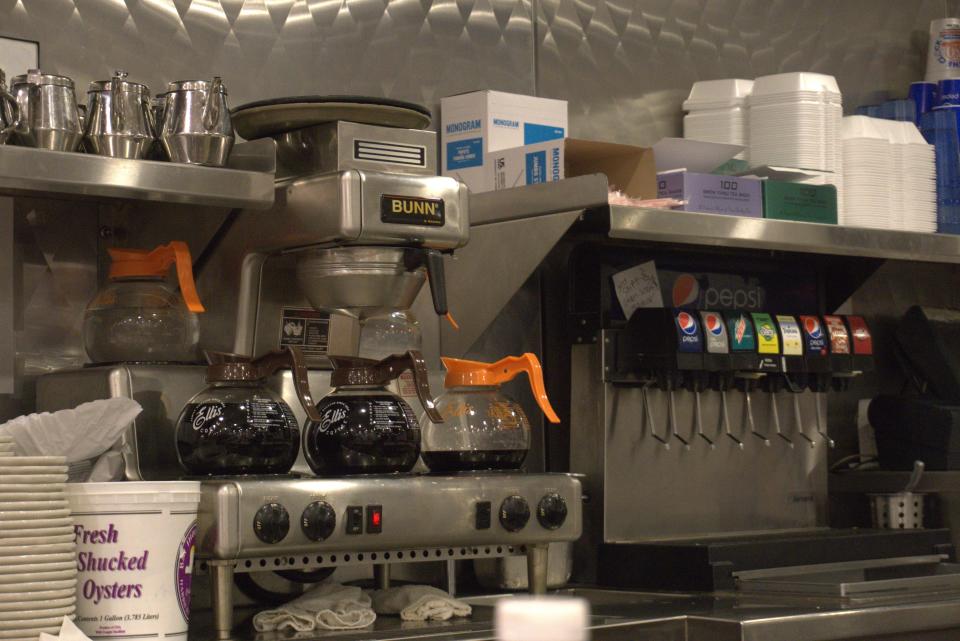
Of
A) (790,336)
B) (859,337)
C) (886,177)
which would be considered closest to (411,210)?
(790,336)

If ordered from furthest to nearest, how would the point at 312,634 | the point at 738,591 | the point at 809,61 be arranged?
the point at 809,61
the point at 738,591
the point at 312,634

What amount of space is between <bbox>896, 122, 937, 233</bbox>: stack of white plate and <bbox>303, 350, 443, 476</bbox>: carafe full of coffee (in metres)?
1.57

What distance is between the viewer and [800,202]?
112 inches

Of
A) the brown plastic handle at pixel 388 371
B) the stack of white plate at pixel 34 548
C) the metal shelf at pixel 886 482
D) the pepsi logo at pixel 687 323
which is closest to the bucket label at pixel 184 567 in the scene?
the stack of white plate at pixel 34 548

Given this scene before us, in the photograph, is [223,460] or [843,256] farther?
[843,256]

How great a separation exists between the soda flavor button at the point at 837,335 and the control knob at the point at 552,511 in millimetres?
1039

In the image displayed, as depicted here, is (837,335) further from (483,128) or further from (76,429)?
(76,429)

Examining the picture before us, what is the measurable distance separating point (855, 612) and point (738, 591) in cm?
31

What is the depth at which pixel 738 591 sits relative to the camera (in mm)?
2498

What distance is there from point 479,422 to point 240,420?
0.40 m

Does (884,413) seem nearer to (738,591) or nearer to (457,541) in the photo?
(738,591)

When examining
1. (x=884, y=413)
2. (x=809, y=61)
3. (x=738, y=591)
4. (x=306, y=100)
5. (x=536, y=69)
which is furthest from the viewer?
(x=809, y=61)

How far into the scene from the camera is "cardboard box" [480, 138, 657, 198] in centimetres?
262

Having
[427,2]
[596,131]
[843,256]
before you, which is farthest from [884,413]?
[427,2]
